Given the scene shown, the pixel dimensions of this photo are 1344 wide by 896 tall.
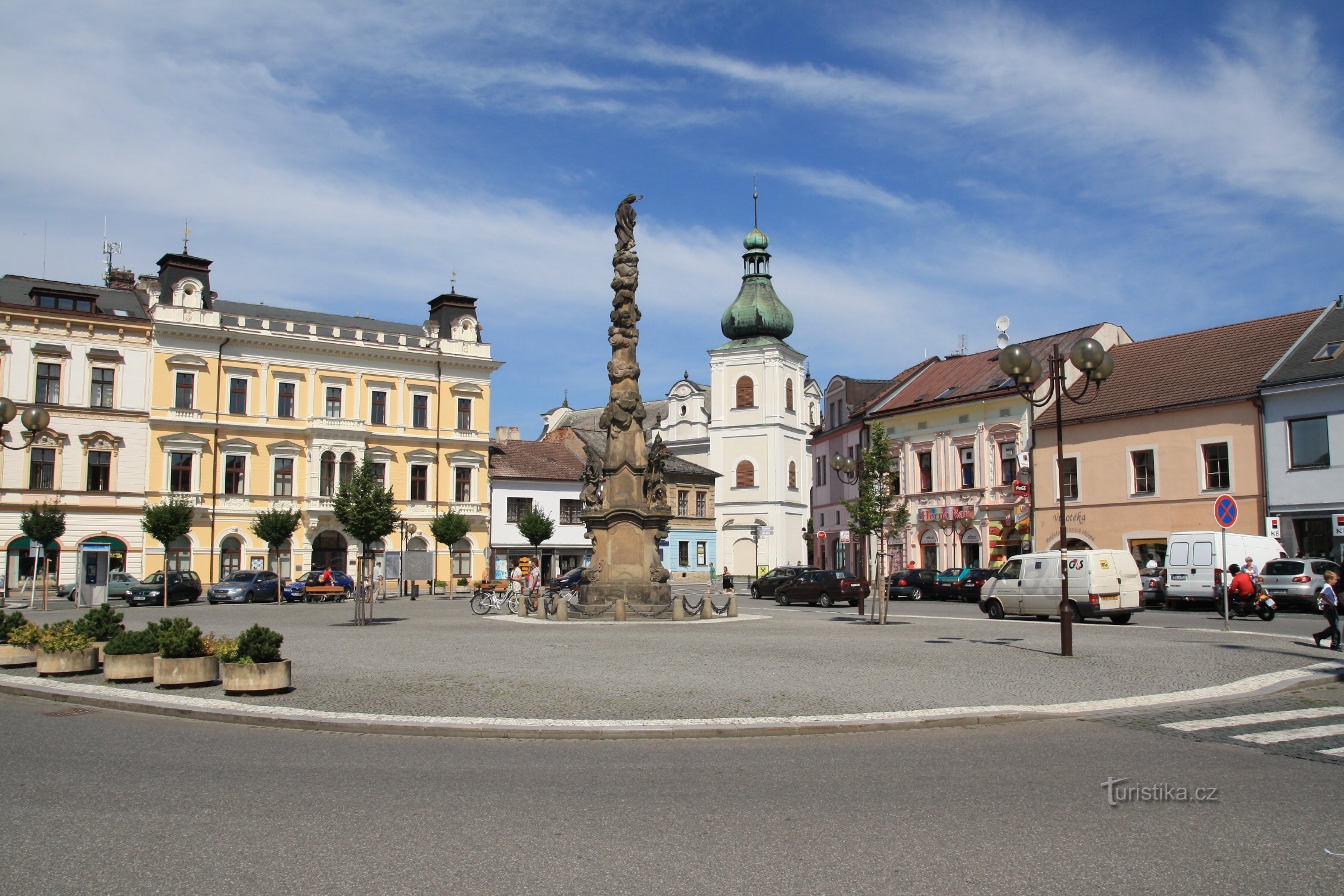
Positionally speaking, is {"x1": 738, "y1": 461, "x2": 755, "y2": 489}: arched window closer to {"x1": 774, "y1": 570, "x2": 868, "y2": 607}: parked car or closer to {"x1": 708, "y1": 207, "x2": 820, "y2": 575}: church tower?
{"x1": 708, "y1": 207, "x2": 820, "y2": 575}: church tower

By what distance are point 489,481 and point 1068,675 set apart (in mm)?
53417

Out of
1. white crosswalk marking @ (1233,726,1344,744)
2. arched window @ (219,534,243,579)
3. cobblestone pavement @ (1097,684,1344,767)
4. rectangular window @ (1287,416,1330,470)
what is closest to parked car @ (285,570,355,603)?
arched window @ (219,534,243,579)

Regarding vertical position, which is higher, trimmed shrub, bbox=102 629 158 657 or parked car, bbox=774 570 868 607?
trimmed shrub, bbox=102 629 158 657

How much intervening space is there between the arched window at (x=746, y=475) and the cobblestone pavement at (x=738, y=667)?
175ft

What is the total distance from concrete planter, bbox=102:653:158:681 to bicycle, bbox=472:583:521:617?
17155mm

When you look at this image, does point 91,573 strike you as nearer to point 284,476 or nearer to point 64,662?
point 284,476

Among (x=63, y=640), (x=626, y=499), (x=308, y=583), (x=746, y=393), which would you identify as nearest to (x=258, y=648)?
(x=63, y=640)

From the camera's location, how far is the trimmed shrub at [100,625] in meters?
15.8

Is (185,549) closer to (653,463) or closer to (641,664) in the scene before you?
(653,463)

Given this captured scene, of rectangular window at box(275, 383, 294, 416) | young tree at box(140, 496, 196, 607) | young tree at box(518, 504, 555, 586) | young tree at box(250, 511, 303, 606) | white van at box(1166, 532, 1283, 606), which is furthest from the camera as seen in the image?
young tree at box(518, 504, 555, 586)

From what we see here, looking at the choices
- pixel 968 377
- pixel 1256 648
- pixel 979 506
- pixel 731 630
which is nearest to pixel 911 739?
pixel 1256 648

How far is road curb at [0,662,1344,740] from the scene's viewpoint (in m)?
10.4

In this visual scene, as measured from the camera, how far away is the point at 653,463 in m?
28.6

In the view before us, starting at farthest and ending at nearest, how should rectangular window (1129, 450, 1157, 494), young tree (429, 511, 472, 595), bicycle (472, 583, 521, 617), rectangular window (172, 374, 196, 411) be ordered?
1. young tree (429, 511, 472, 595)
2. rectangular window (172, 374, 196, 411)
3. rectangular window (1129, 450, 1157, 494)
4. bicycle (472, 583, 521, 617)
